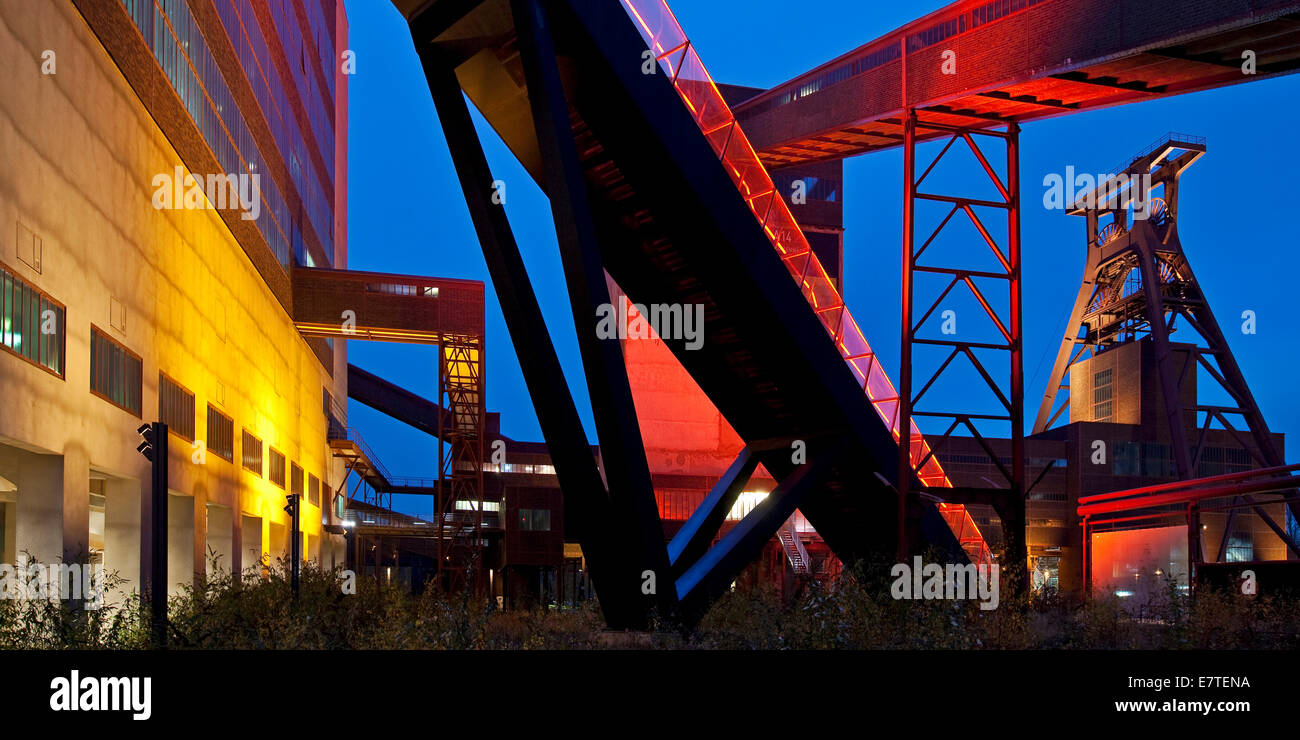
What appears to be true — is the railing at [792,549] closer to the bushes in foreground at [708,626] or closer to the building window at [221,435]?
the building window at [221,435]

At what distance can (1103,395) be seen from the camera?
7519 cm

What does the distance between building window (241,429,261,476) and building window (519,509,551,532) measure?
1506cm

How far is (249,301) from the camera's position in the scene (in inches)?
1460

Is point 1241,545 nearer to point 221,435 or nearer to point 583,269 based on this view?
point 221,435

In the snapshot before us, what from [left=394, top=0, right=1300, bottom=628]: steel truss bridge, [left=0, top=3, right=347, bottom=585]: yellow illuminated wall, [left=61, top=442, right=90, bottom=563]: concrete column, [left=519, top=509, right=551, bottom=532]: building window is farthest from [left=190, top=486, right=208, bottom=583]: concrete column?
[left=519, top=509, right=551, bottom=532]: building window

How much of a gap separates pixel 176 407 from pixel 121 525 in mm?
3792

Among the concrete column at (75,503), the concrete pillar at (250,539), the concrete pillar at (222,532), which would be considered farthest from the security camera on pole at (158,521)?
the concrete pillar at (250,539)

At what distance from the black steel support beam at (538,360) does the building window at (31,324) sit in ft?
28.2

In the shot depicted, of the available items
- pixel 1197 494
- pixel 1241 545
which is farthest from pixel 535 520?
pixel 1241 545

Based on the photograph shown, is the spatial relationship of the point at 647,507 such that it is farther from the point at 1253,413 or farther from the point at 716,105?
the point at 1253,413

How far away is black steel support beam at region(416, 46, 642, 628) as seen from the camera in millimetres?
12547
